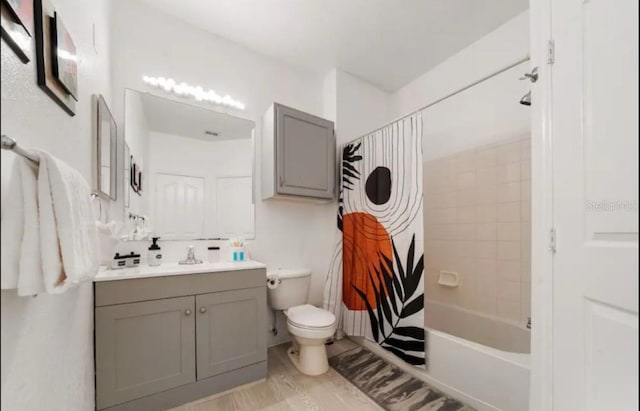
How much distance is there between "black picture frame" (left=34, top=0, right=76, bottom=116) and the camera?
2.41 feet

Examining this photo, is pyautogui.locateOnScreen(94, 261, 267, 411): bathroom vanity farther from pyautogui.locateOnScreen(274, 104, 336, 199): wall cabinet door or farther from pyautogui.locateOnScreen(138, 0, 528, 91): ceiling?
pyautogui.locateOnScreen(138, 0, 528, 91): ceiling

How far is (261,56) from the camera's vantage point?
2410 millimetres

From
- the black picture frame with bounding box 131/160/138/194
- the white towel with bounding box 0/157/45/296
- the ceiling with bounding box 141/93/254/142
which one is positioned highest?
the ceiling with bounding box 141/93/254/142

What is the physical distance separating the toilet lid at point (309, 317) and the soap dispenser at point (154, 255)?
1.03 meters

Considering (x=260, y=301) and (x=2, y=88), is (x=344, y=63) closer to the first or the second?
(x=260, y=301)

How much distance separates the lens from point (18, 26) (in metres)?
0.64

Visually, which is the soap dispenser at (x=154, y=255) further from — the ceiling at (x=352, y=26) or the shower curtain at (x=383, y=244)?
the ceiling at (x=352, y=26)

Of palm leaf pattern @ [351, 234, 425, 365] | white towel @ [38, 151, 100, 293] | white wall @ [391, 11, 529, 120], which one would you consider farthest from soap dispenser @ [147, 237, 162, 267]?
white wall @ [391, 11, 529, 120]

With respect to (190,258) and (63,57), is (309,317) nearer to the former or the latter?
(190,258)

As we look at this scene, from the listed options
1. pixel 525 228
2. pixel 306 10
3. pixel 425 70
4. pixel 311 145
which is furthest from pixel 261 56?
pixel 525 228

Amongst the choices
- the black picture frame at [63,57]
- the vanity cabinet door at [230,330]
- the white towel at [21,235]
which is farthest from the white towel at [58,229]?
the vanity cabinet door at [230,330]

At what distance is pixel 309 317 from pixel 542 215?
61.0 inches

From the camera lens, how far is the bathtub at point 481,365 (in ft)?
4.45

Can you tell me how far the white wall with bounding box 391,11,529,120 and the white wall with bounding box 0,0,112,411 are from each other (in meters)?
2.63
